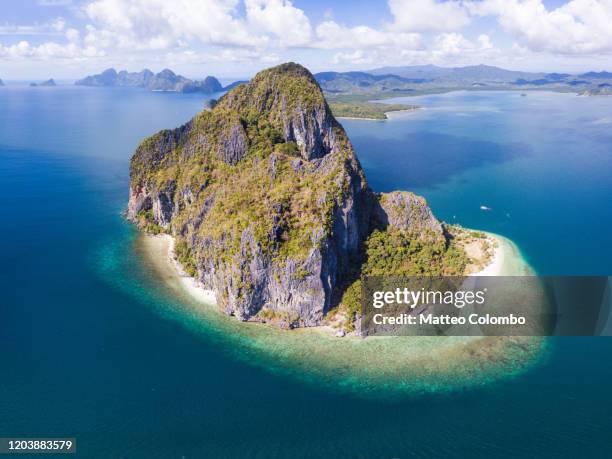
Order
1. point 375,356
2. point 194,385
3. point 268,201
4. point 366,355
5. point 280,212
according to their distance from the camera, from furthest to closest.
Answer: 1. point 268,201
2. point 280,212
3. point 366,355
4. point 375,356
5. point 194,385

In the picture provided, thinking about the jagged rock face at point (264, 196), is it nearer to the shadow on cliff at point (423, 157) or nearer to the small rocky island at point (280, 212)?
the small rocky island at point (280, 212)

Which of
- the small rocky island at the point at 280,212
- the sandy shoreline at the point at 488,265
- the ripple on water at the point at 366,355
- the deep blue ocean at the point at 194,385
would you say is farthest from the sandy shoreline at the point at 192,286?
the deep blue ocean at the point at 194,385

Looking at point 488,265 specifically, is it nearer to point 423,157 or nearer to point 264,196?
point 264,196

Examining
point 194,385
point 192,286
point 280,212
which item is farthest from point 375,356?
point 192,286

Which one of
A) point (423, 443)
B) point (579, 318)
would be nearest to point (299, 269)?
point (423, 443)

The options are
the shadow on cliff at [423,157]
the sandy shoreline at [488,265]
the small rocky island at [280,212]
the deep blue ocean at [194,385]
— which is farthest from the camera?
the shadow on cliff at [423,157]

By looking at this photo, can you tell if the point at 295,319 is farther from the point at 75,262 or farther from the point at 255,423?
the point at 75,262
